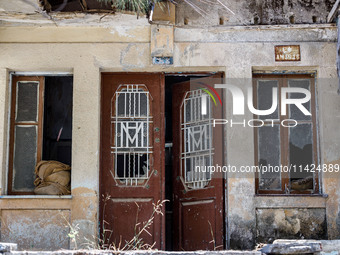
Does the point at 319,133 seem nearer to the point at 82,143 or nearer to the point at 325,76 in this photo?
the point at 325,76

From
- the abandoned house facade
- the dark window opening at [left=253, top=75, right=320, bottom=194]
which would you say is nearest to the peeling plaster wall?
the abandoned house facade

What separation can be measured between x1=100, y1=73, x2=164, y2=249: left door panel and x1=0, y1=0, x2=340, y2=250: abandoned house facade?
0.6 inches

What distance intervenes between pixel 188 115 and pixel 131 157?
1076mm

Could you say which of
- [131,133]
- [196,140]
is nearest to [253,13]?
[196,140]

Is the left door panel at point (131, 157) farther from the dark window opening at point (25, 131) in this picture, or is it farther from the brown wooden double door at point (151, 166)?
the dark window opening at point (25, 131)

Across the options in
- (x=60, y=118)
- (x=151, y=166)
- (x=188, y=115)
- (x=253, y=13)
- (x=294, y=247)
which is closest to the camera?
(x=294, y=247)

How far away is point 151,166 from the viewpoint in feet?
27.6

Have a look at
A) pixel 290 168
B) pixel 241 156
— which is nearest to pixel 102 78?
pixel 241 156

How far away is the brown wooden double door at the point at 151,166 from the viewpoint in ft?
27.1

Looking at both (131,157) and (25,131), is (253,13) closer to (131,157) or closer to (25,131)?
(131,157)

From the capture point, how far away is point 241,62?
334 inches

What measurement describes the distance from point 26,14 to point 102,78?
54.2 inches

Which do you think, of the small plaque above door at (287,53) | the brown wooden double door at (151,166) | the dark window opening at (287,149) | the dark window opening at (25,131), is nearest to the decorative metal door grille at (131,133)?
the brown wooden double door at (151,166)

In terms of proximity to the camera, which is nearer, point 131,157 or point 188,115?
point 131,157
